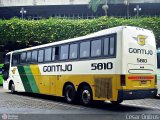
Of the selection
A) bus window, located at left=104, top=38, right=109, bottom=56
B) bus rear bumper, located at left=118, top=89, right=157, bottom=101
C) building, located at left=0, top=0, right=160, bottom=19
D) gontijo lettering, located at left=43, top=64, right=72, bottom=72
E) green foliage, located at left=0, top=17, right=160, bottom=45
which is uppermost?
building, located at left=0, top=0, right=160, bottom=19

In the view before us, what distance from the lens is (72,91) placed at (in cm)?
1441

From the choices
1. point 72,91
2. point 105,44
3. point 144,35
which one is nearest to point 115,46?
point 105,44

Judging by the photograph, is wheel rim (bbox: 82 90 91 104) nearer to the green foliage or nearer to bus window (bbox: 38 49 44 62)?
bus window (bbox: 38 49 44 62)

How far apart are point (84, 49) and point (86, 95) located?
78.2 inches

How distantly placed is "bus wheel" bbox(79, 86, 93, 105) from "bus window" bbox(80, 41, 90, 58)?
4.53 ft

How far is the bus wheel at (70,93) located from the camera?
14.3m

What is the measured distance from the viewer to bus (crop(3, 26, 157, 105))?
12.0 meters

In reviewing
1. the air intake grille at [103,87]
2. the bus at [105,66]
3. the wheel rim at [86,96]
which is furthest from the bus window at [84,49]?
the wheel rim at [86,96]

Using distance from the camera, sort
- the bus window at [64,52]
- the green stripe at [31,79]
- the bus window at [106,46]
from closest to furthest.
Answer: the bus window at [106,46]
the bus window at [64,52]
the green stripe at [31,79]

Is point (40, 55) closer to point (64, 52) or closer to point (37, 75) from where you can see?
point (37, 75)

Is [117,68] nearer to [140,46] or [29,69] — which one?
[140,46]

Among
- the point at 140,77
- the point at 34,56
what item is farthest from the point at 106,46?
the point at 34,56

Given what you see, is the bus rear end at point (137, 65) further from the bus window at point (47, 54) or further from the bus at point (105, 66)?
the bus window at point (47, 54)

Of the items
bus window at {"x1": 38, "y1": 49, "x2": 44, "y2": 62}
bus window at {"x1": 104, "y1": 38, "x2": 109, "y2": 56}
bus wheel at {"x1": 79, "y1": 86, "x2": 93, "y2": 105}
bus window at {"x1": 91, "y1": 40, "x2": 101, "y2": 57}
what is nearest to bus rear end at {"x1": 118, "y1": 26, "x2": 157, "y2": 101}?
bus window at {"x1": 104, "y1": 38, "x2": 109, "y2": 56}
